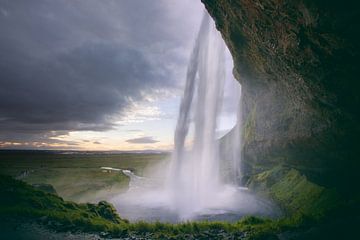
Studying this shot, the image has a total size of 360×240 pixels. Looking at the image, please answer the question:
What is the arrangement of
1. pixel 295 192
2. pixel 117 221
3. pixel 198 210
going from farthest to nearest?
pixel 295 192, pixel 198 210, pixel 117 221

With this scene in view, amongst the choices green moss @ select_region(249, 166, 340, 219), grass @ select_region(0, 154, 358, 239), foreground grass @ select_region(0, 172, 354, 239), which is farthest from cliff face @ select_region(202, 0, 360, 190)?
foreground grass @ select_region(0, 172, 354, 239)

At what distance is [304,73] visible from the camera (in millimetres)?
16484

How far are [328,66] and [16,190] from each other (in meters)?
25.2

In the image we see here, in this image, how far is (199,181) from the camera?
44.5m

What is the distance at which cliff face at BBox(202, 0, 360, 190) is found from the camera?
41.7 ft

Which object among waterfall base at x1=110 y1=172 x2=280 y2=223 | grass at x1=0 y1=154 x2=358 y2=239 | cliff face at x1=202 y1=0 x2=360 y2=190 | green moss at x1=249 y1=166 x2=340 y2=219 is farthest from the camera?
waterfall base at x1=110 y1=172 x2=280 y2=223

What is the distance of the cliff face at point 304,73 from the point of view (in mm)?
12703

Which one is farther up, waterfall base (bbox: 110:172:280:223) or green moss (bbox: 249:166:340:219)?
green moss (bbox: 249:166:340:219)

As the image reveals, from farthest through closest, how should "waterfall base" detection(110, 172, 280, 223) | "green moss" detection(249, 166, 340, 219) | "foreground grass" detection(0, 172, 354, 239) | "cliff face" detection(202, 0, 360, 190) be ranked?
"waterfall base" detection(110, 172, 280, 223)
"green moss" detection(249, 166, 340, 219)
"foreground grass" detection(0, 172, 354, 239)
"cliff face" detection(202, 0, 360, 190)

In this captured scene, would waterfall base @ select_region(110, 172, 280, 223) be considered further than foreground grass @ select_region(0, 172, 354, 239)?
Yes

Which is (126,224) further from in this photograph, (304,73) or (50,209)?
(304,73)

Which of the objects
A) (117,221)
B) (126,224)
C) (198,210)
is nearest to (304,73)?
(126,224)

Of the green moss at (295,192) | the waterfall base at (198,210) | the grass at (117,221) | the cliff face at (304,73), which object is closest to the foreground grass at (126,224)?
the grass at (117,221)

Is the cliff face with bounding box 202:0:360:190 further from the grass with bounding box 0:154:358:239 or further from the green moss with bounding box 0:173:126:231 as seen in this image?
the green moss with bounding box 0:173:126:231
